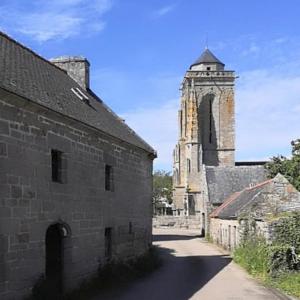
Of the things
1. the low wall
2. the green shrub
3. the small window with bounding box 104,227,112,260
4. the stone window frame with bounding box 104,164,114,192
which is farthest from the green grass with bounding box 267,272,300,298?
the low wall

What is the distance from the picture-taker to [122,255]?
66.2 feet

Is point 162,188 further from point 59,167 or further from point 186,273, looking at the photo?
point 59,167

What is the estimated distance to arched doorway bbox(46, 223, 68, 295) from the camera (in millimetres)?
14797

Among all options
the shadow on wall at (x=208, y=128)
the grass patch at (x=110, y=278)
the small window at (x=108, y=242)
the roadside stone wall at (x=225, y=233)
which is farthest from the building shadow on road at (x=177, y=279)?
the shadow on wall at (x=208, y=128)

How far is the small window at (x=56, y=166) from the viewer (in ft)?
48.3

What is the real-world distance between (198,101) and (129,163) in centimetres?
5674

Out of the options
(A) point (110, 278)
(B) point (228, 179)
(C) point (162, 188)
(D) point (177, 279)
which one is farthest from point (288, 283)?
(C) point (162, 188)

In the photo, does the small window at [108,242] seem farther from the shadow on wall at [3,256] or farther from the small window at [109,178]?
the shadow on wall at [3,256]

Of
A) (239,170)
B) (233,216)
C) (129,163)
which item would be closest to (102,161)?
(129,163)

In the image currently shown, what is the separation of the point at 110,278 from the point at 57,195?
4.52 metres

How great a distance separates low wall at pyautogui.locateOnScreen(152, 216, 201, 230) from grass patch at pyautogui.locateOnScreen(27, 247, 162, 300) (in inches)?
1436

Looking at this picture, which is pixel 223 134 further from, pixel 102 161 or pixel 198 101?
pixel 102 161

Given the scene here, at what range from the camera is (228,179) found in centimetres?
4534

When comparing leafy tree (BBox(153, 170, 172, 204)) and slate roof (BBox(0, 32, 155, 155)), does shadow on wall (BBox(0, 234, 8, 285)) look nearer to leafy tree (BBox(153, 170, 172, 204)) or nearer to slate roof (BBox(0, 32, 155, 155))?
slate roof (BBox(0, 32, 155, 155))
